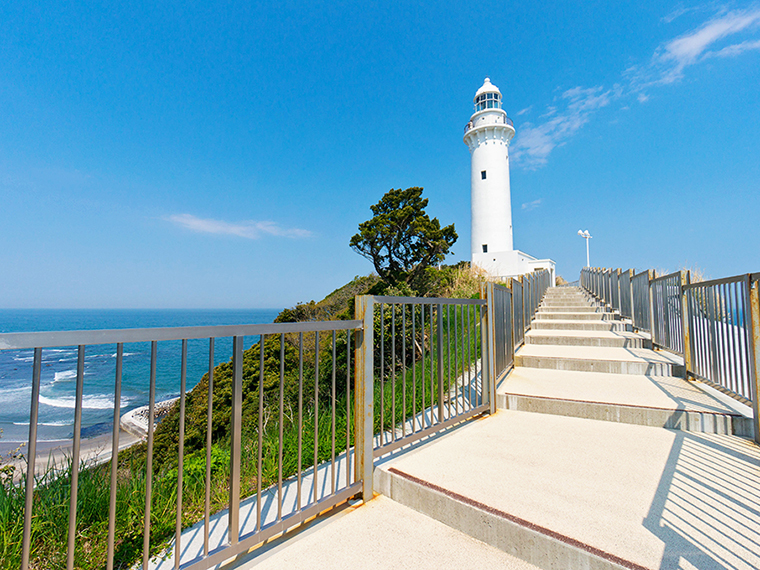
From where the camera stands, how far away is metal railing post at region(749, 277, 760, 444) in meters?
2.74

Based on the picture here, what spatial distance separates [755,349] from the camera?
2.77m

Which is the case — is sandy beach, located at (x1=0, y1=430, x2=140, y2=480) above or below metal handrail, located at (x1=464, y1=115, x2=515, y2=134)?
below

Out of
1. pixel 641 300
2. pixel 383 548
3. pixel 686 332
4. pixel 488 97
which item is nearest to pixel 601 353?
pixel 686 332

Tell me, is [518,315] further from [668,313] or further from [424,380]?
[424,380]

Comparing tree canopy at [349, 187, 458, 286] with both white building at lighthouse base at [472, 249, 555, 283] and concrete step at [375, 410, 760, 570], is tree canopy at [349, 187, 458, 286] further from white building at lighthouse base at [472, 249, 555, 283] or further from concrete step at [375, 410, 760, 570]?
concrete step at [375, 410, 760, 570]

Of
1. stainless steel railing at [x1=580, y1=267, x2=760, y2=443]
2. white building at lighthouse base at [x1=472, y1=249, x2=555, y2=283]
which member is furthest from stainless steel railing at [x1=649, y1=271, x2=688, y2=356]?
white building at lighthouse base at [x1=472, y1=249, x2=555, y2=283]

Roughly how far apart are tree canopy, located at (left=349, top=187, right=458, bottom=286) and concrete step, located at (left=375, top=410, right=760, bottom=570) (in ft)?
40.5

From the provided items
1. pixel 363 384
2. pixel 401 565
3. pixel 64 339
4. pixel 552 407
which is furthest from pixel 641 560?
pixel 64 339

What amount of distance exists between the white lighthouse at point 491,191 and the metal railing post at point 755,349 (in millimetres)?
21153

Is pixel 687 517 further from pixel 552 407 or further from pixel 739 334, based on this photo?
pixel 739 334

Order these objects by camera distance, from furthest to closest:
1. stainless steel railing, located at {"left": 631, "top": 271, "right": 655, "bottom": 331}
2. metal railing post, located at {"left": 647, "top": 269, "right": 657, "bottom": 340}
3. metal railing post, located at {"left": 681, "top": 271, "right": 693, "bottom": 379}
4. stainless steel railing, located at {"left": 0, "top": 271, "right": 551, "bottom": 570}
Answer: stainless steel railing, located at {"left": 631, "top": 271, "right": 655, "bottom": 331} < metal railing post, located at {"left": 647, "top": 269, "right": 657, "bottom": 340} < metal railing post, located at {"left": 681, "top": 271, "right": 693, "bottom": 379} < stainless steel railing, located at {"left": 0, "top": 271, "right": 551, "bottom": 570}

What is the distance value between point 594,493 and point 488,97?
30.5m

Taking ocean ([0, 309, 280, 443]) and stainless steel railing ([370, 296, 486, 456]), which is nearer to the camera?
ocean ([0, 309, 280, 443])

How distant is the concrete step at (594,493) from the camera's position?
1626 mm
